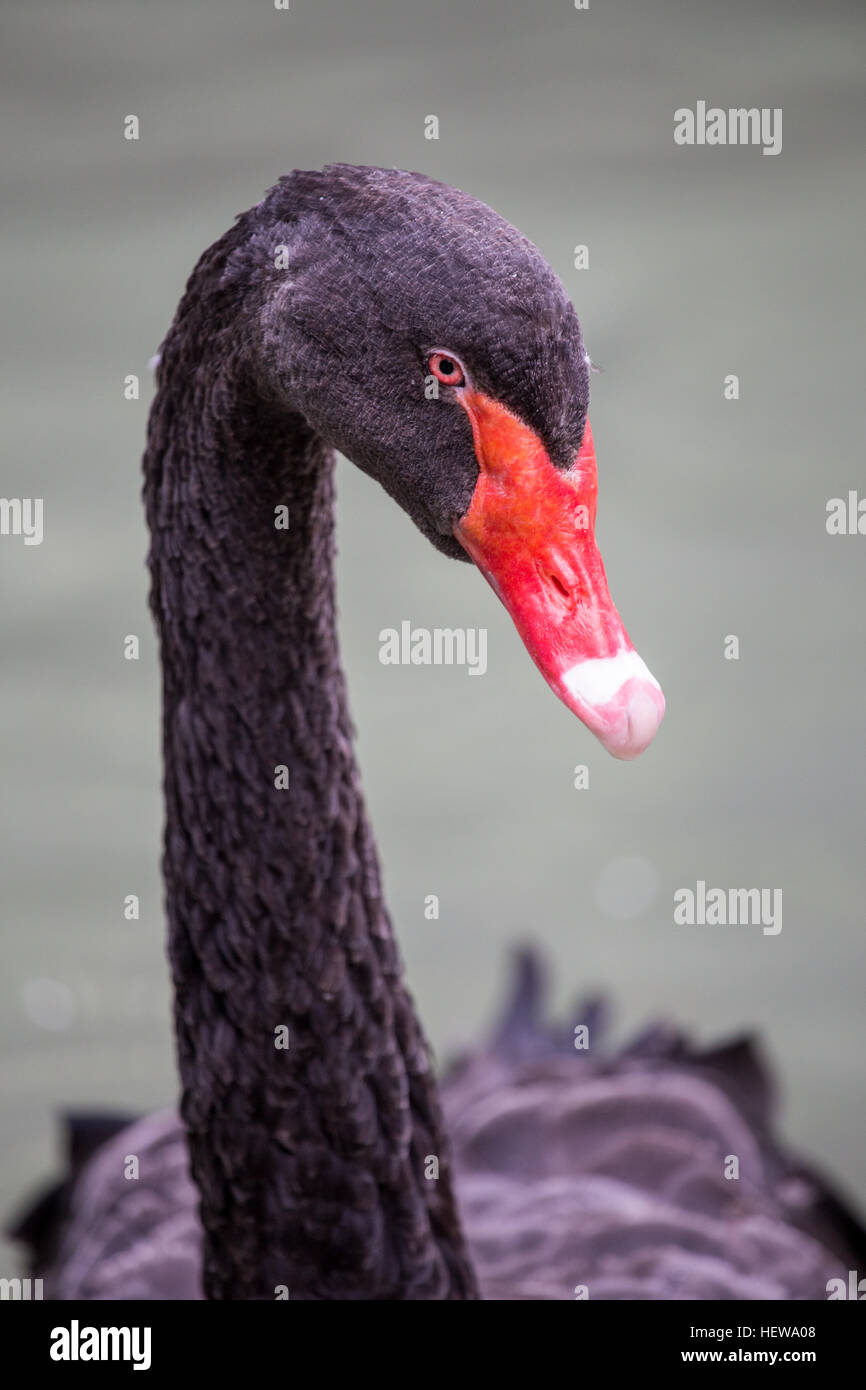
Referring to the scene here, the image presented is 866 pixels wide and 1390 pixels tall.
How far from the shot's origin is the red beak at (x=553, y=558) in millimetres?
1160

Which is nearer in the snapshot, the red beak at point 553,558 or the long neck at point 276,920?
the red beak at point 553,558

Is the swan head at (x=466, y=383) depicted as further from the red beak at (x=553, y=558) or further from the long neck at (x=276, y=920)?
the long neck at (x=276, y=920)

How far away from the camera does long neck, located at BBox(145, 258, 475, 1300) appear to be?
1.42 metres

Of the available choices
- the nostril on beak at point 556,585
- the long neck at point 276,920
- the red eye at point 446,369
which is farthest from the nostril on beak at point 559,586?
the long neck at point 276,920

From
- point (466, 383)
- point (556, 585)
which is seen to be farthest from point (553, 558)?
point (466, 383)

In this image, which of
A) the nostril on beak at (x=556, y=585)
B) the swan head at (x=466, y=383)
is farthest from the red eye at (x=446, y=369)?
the nostril on beak at (x=556, y=585)

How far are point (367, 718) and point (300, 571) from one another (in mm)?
1569

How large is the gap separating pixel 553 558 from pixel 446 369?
163 mm

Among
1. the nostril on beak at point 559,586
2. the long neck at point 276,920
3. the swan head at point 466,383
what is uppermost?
the swan head at point 466,383

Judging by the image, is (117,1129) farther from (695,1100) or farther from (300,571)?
(300,571)

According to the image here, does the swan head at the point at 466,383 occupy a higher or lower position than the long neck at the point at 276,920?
higher

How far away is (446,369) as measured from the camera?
117cm
